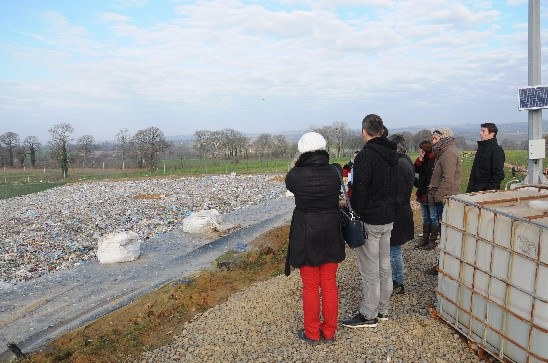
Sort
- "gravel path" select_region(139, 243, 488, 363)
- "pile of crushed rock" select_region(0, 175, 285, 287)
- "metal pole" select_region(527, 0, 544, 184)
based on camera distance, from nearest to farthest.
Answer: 1. "gravel path" select_region(139, 243, 488, 363)
2. "metal pole" select_region(527, 0, 544, 184)
3. "pile of crushed rock" select_region(0, 175, 285, 287)

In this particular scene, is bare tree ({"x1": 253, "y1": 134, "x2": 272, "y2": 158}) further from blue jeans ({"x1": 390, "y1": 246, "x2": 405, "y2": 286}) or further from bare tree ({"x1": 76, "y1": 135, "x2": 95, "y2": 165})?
blue jeans ({"x1": 390, "y1": 246, "x2": 405, "y2": 286})

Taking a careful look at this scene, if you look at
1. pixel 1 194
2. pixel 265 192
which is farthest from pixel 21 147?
pixel 265 192

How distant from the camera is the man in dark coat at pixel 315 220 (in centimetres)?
369

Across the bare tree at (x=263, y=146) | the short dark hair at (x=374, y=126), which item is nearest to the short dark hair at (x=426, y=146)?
the short dark hair at (x=374, y=126)

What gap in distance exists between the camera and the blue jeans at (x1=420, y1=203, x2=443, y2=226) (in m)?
6.40

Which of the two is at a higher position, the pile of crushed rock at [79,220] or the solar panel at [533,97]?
the solar panel at [533,97]

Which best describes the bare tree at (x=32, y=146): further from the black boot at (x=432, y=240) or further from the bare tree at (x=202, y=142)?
the black boot at (x=432, y=240)

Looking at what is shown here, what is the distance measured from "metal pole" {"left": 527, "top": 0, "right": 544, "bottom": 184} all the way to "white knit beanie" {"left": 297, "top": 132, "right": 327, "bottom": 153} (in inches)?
149

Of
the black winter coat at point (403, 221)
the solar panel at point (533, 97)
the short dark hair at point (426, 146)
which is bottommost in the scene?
the black winter coat at point (403, 221)

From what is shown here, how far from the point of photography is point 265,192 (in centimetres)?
2092

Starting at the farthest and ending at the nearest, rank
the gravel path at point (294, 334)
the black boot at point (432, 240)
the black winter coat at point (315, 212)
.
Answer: the black boot at point (432, 240) < the gravel path at point (294, 334) < the black winter coat at point (315, 212)

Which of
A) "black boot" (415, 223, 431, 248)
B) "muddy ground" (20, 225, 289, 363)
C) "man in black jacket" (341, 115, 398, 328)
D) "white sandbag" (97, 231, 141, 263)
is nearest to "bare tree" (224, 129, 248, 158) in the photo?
"white sandbag" (97, 231, 141, 263)

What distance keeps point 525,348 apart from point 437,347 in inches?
33.6

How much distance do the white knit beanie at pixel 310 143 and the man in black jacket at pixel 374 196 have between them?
1.43 ft
